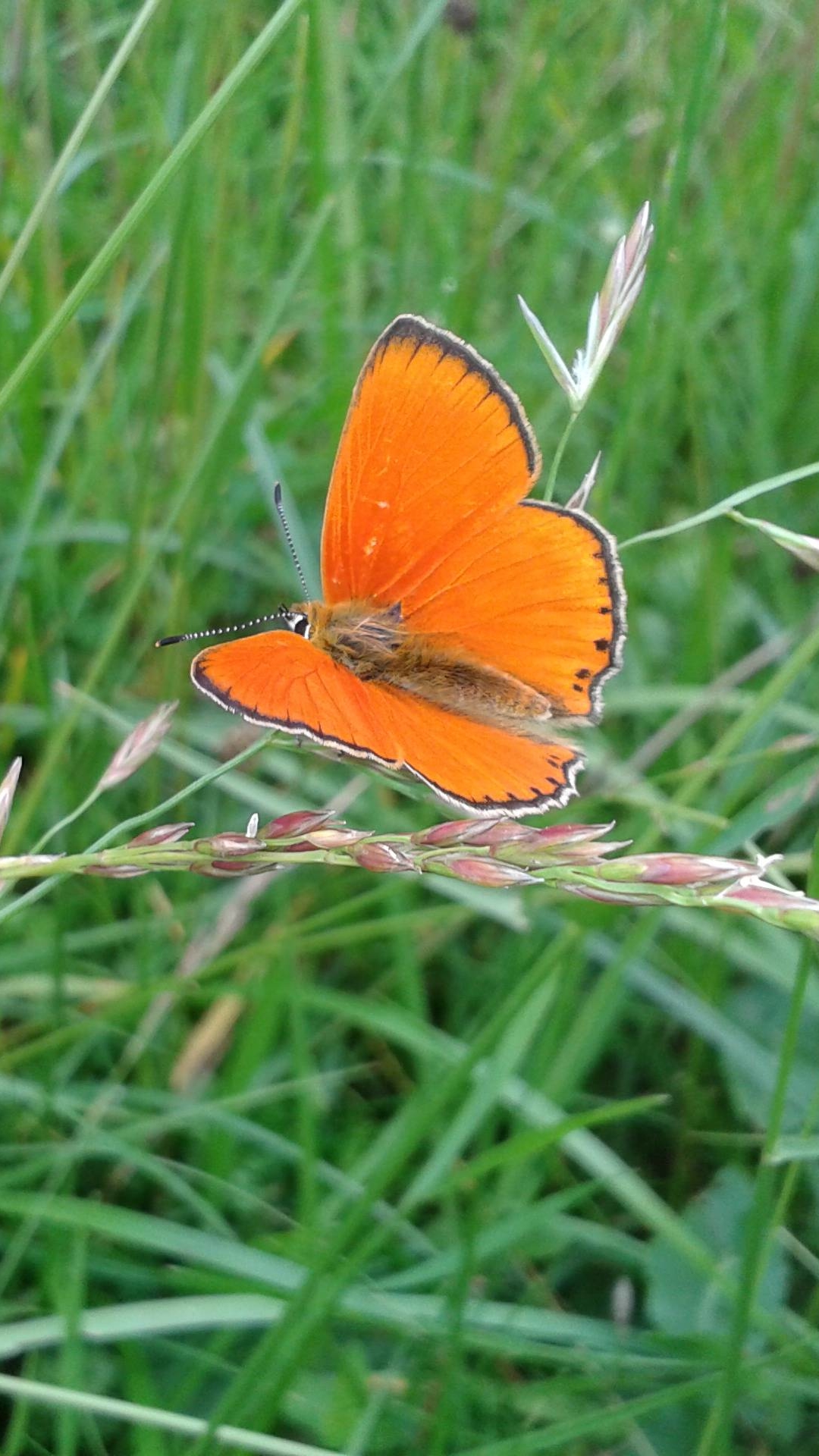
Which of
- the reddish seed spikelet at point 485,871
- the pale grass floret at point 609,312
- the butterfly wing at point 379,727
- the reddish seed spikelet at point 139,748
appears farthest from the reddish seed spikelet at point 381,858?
the pale grass floret at point 609,312

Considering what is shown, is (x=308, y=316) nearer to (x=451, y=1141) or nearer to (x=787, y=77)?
(x=787, y=77)

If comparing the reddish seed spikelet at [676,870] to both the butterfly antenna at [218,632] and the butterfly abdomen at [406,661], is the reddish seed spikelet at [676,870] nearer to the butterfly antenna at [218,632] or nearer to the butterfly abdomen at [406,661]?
the butterfly antenna at [218,632]

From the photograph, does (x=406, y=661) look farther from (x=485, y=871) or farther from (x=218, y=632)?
(x=485, y=871)

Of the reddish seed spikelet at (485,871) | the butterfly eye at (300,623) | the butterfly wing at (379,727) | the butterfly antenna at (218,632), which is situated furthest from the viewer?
the butterfly eye at (300,623)

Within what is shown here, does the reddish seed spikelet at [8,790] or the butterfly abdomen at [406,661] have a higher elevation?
the reddish seed spikelet at [8,790]

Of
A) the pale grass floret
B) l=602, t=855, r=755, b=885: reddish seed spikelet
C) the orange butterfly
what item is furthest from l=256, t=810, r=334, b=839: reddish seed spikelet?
the pale grass floret

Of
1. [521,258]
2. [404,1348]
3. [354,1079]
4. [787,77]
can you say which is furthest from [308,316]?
[404,1348]

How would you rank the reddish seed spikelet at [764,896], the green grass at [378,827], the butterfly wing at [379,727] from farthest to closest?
1. the green grass at [378,827]
2. the butterfly wing at [379,727]
3. the reddish seed spikelet at [764,896]
